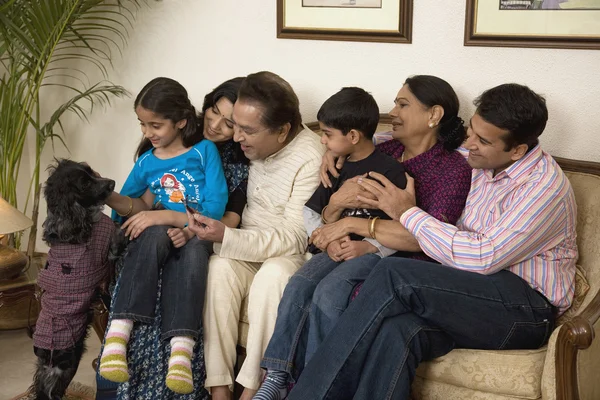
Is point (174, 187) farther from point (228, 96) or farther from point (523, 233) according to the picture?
point (523, 233)

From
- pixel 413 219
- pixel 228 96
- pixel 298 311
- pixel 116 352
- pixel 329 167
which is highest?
pixel 228 96

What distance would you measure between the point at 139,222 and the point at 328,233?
0.69 meters

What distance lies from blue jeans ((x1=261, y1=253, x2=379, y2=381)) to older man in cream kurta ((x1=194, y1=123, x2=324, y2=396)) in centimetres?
12

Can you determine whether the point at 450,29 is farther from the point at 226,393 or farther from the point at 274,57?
the point at 226,393

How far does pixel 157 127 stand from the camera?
3.07 metres

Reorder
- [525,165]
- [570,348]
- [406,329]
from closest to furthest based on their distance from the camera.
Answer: [570,348]
[406,329]
[525,165]

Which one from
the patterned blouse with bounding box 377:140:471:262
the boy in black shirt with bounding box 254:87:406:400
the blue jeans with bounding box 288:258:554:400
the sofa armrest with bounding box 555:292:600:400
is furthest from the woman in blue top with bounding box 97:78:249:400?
the sofa armrest with bounding box 555:292:600:400

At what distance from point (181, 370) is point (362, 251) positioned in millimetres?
725

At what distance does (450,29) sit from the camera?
318 cm

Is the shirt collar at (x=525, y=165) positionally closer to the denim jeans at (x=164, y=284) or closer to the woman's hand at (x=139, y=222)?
the denim jeans at (x=164, y=284)

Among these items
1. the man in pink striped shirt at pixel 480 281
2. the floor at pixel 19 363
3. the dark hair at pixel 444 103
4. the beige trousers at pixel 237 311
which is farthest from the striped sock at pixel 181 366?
the dark hair at pixel 444 103

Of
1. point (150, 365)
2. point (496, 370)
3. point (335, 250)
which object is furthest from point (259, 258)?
point (496, 370)

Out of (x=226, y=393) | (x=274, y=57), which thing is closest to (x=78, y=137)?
(x=274, y=57)

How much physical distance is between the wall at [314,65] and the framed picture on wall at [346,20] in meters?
0.04
